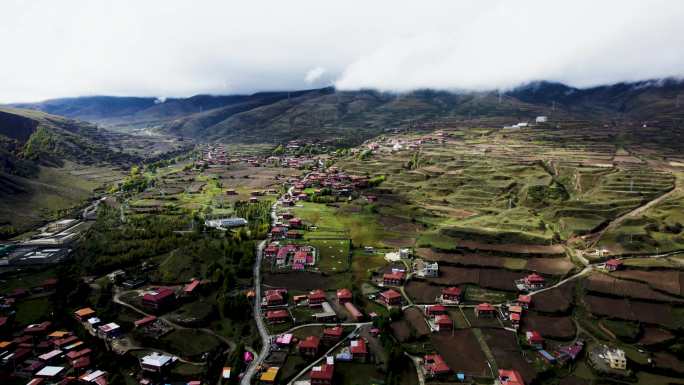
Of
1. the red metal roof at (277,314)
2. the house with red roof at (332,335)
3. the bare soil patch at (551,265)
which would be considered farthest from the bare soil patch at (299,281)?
the bare soil patch at (551,265)

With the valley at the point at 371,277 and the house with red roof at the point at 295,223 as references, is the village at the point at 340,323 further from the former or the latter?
the house with red roof at the point at 295,223

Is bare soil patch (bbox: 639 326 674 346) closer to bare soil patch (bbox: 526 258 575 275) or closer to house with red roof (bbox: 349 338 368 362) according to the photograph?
bare soil patch (bbox: 526 258 575 275)

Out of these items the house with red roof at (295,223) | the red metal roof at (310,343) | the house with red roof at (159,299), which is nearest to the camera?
the red metal roof at (310,343)

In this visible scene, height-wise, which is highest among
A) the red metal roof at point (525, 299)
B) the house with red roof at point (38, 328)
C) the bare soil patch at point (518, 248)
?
the bare soil patch at point (518, 248)

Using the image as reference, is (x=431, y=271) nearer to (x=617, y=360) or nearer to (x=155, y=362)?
(x=617, y=360)

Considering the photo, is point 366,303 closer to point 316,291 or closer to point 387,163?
point 316,291

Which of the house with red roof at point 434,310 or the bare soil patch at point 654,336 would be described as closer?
the bare soil patch at point 654,336
